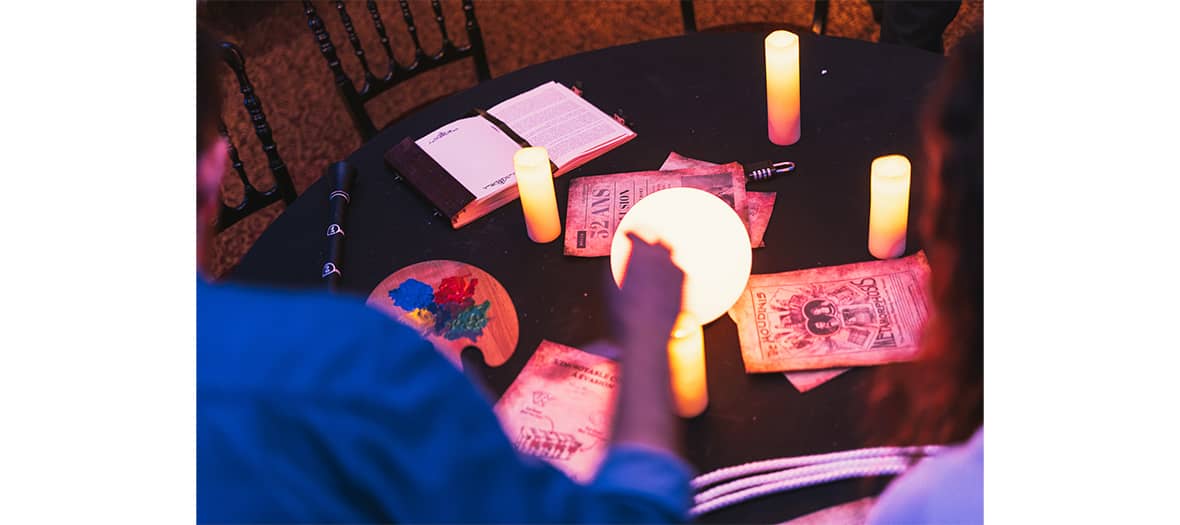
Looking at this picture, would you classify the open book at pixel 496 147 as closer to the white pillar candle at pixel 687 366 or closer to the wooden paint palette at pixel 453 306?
the wooden paint palette at pixel 453 306

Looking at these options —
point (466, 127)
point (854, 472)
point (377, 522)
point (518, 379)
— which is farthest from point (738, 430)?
point (466, 127)

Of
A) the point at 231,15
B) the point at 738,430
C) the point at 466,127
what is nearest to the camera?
the point at 738,430

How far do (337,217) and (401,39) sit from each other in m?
1.88

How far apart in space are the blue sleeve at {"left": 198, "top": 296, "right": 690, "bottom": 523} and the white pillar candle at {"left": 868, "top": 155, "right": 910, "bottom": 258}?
0.58m

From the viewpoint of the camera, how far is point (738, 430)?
0.99m

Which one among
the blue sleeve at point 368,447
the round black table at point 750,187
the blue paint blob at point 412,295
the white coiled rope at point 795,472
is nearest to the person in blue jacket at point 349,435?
the blue sleeve at point 368,447

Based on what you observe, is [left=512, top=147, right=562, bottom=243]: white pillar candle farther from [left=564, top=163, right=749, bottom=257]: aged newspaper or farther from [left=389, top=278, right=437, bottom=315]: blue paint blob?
[left=389, top=278, right=437, bottom=315]: blue paint blob

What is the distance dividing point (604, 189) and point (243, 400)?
734 mm

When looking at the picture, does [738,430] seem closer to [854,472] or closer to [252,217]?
[854,472]

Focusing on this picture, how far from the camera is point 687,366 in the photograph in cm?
94

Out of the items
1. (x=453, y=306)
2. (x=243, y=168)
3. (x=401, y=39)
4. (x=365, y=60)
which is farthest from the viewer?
(x=401, y=39)

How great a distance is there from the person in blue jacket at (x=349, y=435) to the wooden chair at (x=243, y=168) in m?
0.87

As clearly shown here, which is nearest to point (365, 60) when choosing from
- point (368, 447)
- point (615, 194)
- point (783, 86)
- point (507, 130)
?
point (507, 130)

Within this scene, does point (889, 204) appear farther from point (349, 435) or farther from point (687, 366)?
point (349, 435)
